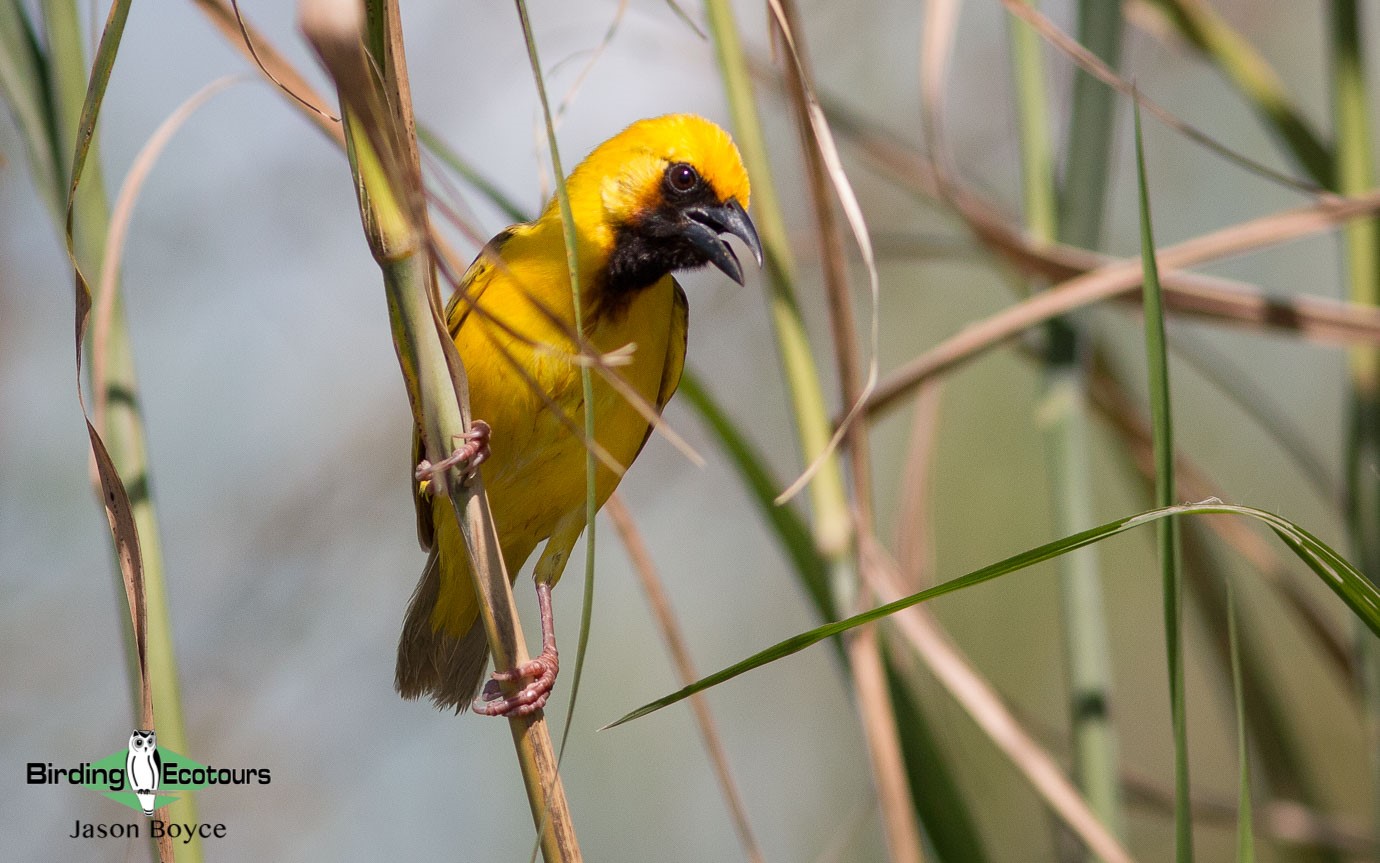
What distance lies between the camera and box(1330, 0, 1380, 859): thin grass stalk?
1.73m

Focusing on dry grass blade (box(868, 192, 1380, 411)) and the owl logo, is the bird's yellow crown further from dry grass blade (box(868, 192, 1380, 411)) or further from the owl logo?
the owl logo

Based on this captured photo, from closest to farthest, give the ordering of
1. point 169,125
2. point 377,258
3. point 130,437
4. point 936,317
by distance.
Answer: point 377,258 → point 130,437 → point 169,125 → point 936,317

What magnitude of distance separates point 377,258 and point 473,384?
1264 mm

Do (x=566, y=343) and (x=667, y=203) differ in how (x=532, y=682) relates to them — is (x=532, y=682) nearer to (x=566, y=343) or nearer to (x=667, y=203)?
(x=566, y=343)

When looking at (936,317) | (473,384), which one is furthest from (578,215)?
(936,317)

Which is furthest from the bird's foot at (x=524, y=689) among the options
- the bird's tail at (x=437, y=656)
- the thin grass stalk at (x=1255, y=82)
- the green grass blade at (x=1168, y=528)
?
the thin grass stalk at (x=1255, y=82)

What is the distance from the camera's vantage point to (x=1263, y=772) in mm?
2143

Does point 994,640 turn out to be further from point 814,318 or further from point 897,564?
point 897,564

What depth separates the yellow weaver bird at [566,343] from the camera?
2.25 metres

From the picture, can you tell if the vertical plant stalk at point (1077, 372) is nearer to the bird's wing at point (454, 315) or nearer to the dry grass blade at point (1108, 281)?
the dry grass blade at point (1108, 281)

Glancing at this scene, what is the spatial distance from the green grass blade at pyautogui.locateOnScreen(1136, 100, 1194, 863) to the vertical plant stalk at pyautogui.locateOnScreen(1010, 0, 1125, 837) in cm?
63

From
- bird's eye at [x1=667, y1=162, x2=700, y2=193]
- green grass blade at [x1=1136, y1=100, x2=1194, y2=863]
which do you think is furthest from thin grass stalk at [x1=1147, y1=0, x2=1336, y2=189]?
green grass blade at [x1=1136, y1=100, x2=1194, y2=863]

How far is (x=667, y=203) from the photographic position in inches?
97.7

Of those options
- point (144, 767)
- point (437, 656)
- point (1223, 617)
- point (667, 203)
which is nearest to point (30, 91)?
point (144, 767)
